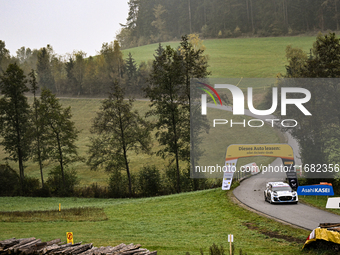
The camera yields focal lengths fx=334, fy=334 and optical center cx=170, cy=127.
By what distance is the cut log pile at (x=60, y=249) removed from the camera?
11.3 m

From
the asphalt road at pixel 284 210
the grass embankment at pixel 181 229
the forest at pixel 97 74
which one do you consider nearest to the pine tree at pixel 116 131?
the grass embankment at pixel 181 229

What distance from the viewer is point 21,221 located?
23812mm

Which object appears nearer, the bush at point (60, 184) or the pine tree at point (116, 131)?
the pine tree at point (116, 131)

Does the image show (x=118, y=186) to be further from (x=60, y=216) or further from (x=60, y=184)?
(x=60, y=216)

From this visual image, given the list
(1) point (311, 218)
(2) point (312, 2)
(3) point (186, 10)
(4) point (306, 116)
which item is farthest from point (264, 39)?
(1) point (311, 218)

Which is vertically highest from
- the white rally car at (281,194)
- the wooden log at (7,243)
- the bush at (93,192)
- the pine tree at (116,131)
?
the pine tree at (116,131)

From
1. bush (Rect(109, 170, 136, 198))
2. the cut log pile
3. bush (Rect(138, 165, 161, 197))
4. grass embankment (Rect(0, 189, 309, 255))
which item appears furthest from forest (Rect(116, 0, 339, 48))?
the cut log pile

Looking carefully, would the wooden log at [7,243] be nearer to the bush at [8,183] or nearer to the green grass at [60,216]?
the green grass at [60,216]

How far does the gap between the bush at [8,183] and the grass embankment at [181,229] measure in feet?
74.2

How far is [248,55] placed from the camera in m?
111

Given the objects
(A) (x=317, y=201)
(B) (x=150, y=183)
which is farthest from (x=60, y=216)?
(A) (x=317, y=201)

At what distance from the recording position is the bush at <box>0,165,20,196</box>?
45625mm

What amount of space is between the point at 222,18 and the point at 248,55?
38.7 metres

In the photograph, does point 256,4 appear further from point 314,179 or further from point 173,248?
point 173,248
